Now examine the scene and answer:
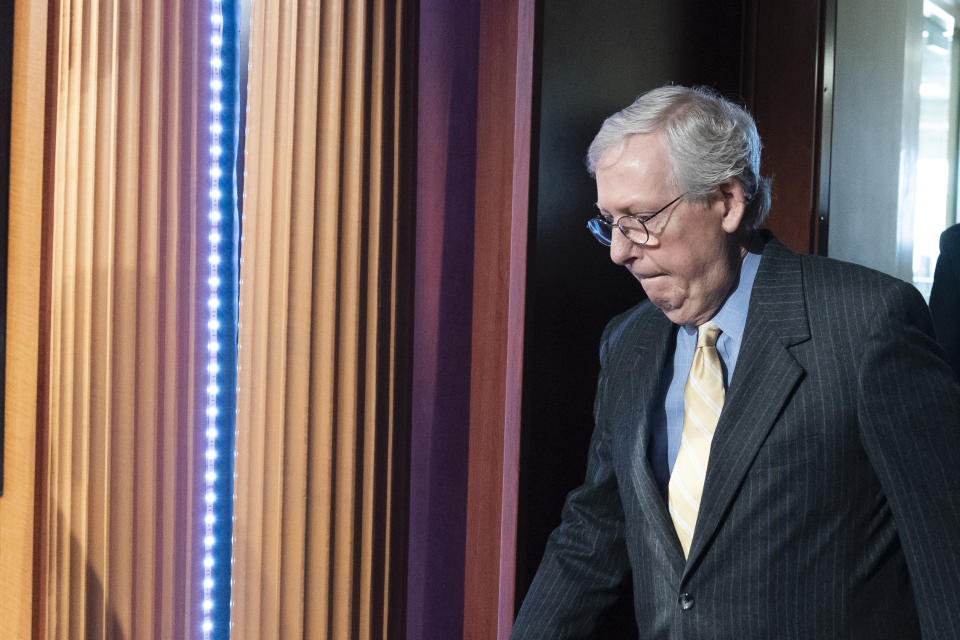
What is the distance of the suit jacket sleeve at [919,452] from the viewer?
1.17 meters

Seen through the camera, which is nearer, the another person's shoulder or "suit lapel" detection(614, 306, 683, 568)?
"suit lapel" detection(614, 306, 683, 568)

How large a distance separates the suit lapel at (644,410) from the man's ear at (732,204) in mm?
219

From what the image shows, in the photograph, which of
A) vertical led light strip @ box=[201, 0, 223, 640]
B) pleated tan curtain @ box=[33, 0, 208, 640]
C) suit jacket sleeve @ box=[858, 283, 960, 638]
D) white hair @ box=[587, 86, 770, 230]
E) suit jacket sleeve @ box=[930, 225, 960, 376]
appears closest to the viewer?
suit jacket sleeve @ box=[858, 283, 960, 638]

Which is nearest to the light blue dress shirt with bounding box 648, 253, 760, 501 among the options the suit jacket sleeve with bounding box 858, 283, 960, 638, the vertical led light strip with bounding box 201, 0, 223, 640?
the suit jacket sleeve with bounding box 858, 283, 960, 638

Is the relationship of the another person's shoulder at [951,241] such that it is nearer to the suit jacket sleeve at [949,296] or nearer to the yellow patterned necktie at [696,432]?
the suit jacket sleeve at [949,296]

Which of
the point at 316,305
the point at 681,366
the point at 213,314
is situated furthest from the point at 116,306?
the point at 681,366

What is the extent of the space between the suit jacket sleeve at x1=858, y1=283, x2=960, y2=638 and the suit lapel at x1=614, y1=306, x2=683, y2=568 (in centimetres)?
33

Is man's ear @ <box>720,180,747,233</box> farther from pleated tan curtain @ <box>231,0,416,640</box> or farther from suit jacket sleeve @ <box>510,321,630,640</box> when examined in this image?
pleated tan curtain @ <box>231,0,416,640</box>

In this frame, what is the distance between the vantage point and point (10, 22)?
1.52 meters

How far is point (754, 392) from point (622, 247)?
1.00 ft

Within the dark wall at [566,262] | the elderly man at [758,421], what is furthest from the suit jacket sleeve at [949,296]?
the elderly man at [758,421]

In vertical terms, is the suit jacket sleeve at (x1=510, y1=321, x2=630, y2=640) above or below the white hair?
below

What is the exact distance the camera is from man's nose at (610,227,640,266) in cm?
138

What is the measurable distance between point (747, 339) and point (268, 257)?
2.84ft
